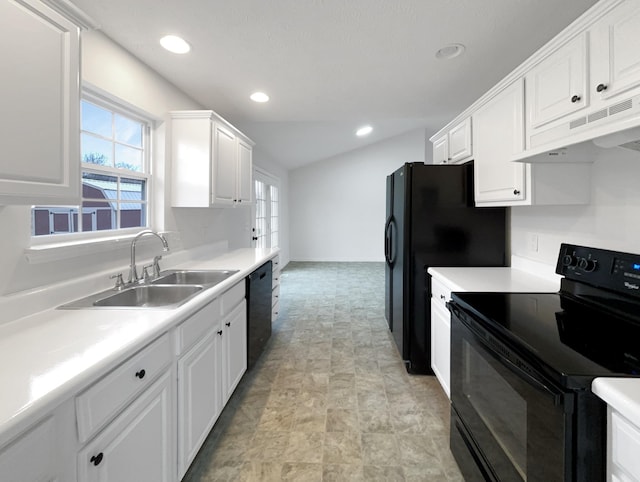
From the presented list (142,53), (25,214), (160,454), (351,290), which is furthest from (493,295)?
(351,290)

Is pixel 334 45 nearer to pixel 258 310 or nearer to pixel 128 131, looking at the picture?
pixel 128 131

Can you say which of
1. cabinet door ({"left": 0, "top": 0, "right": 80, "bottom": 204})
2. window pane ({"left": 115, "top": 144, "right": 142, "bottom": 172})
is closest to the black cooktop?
cabinet door ({"left": 0, "top": 0, "right": 80, "bottom": 204})

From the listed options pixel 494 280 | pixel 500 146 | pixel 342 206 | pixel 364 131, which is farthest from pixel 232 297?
pixel 342 206

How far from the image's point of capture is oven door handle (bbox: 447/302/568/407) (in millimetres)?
896

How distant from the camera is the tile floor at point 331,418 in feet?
5.57

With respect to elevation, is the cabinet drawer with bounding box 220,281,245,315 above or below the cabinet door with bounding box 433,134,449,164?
below

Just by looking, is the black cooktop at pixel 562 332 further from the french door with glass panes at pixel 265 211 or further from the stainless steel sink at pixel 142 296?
the french door with glass panes at pixel 265 211

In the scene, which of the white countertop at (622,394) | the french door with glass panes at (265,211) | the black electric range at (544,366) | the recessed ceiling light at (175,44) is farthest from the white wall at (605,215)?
the french door with glass panes at (265,211)

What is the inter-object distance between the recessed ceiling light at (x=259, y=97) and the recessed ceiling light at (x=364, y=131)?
10.5ft

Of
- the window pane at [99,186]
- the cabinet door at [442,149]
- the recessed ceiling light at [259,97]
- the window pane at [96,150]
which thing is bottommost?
the window pane at [99,186]

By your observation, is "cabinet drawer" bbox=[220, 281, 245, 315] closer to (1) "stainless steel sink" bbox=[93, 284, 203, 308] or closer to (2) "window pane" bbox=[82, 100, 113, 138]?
(1) "stainless steel sink" bbox=[93, 284, 203, 308]

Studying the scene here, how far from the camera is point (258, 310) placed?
8.98 feet

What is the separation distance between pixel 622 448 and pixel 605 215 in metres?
1.28

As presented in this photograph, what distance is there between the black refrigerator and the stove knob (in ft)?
3.27
